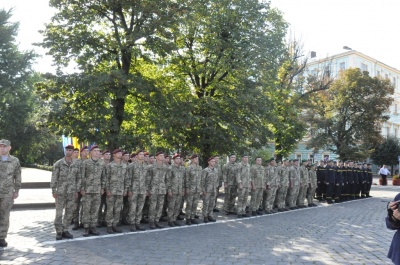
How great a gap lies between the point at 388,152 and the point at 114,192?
47.1 m

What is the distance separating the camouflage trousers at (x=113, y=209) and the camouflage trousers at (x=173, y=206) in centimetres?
169

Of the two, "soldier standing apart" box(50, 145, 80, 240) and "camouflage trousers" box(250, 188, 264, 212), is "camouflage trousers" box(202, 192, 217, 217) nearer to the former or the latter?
"camouflage trousers" box(250, 188, 264, 212)

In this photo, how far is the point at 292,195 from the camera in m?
15.4

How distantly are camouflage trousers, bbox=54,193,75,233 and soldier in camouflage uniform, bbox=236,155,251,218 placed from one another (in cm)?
580

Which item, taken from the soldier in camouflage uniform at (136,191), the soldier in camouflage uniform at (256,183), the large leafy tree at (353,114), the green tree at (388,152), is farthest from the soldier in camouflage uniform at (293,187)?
the green tree at (388,152)

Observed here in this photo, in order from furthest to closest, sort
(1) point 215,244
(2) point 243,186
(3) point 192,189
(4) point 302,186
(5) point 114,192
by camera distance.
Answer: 1. (4) point 302,186
2. (2) point 243,186
3. (3) point 192,189
4. (5) point 114,192
5. (1) point 215,244

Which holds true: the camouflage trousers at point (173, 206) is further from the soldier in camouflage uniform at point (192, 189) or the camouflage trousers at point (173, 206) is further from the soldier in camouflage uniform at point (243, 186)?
the soldier in camouflage uniform at point (243, 186)

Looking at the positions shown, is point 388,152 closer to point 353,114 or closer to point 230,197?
point 353,114

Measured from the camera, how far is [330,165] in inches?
714

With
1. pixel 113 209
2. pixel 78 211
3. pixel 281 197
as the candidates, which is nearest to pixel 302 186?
pixel 281 197

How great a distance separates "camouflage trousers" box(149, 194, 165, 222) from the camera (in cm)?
1002

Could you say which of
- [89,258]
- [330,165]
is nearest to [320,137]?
[330,165]

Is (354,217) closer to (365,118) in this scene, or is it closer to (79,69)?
(79,69)

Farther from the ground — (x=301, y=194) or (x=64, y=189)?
(x=64, y=189)
